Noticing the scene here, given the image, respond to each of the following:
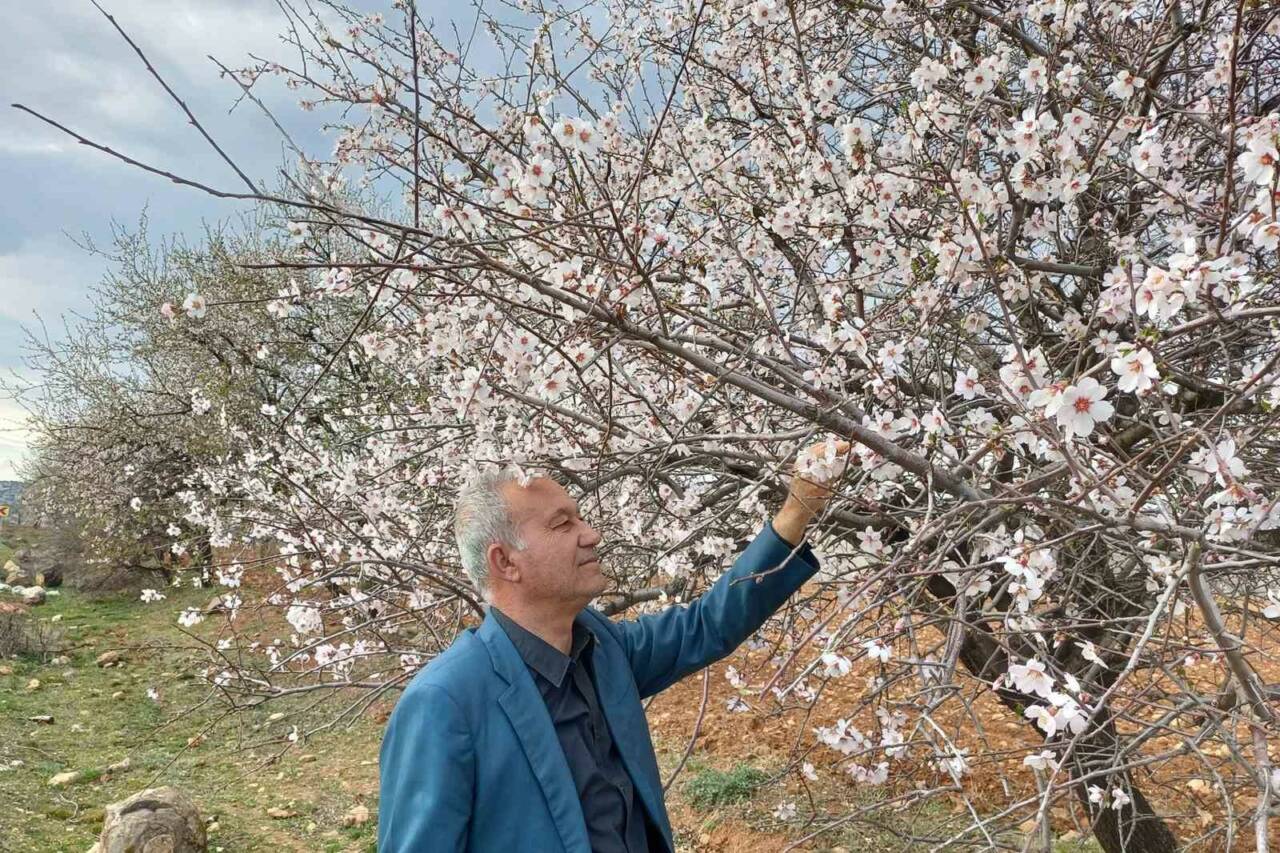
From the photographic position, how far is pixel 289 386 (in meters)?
11.5

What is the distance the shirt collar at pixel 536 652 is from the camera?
2057 mm

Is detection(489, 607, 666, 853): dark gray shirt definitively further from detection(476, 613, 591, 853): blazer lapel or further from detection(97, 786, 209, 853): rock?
detection(97, 786, 209, 853): rock

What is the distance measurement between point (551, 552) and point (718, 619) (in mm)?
515

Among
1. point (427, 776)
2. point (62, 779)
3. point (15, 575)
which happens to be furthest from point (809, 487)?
point (15, 575)

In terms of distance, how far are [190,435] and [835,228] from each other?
12.4 meters

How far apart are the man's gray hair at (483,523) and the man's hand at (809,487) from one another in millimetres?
699

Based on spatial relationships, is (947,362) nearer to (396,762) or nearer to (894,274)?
(894,274)

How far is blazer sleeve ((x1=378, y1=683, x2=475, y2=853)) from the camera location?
5.74 feet

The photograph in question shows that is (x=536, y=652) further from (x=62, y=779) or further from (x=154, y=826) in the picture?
(x=62, y=779)

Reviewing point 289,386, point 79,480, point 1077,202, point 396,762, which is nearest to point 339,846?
point 396,762

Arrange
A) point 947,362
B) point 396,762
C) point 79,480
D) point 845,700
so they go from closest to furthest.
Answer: point 396,762
point 947,362
point 845,700
point 79,480

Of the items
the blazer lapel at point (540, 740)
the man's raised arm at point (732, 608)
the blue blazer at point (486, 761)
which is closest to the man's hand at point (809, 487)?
the man's raised arm at point (732, 608)

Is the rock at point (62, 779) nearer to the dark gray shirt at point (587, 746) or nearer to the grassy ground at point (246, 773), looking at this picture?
the grassy ground at point (246, 773)

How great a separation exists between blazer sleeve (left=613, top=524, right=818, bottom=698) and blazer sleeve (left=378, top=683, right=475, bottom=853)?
2.15ft
